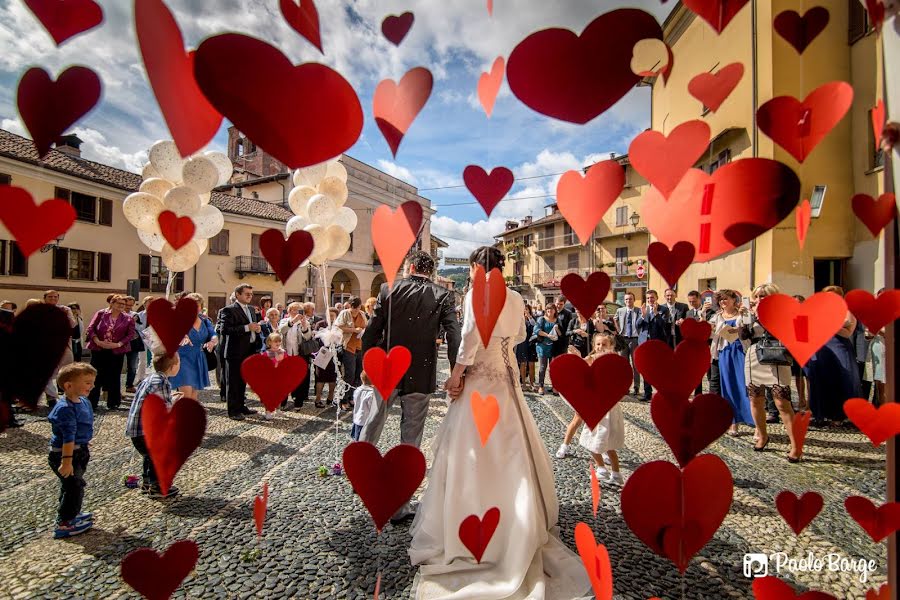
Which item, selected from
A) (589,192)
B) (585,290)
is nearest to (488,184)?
(589,192)

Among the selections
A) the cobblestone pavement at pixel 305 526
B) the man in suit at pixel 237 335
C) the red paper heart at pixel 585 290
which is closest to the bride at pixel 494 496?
the cobblestone pavement at pixel 305 526

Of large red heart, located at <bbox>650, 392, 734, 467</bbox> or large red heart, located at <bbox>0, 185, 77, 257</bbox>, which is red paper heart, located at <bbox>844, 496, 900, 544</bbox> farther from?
large red heart, located at <bbox>0, 185, 77, 257</bbox>

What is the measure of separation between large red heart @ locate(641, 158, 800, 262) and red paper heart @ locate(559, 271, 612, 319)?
0.19 m

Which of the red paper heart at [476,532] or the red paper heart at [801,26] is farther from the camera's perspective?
the red paper heart at [476,532]

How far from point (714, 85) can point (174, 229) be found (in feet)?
4.61

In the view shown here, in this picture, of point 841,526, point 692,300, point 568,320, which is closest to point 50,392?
point 568,320

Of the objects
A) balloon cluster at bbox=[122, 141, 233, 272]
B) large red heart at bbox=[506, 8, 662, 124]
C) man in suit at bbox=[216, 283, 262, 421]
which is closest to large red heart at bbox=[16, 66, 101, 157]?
large red heart at bbox=[506, 8, 662, 124]

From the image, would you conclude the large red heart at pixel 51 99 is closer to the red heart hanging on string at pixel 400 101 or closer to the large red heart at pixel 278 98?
the large red heart at pixel 278 98

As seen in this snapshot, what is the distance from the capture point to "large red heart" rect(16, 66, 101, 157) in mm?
758

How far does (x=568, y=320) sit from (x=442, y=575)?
5330 mm

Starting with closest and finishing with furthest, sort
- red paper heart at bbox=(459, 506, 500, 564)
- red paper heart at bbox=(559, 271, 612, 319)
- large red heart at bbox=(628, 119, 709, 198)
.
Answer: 1. large red heart at bbox=(628, 119, 709, 198)
2. red paper heart at bbox=(559, 271, 612, 319)
3. red paper heart at bbox=(459, 506, 500, 564)

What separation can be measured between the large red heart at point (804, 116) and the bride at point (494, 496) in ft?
3.92

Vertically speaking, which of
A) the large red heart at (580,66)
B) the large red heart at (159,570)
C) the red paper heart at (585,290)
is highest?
the large red heart at (580,66)

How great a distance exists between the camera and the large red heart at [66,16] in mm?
742
